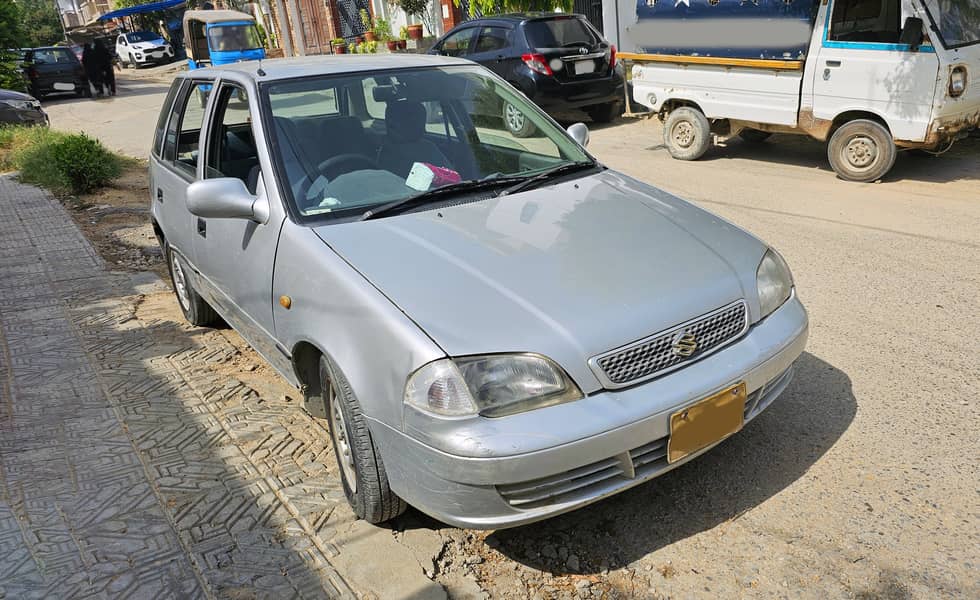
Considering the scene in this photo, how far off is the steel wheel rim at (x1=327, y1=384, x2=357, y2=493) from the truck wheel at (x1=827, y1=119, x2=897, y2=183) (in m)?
6.34

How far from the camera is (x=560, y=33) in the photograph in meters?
11.1

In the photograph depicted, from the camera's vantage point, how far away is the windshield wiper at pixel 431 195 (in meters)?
3.16

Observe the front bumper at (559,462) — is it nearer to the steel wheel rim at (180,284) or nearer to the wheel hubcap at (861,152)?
the steel wheel rim at (180,284)

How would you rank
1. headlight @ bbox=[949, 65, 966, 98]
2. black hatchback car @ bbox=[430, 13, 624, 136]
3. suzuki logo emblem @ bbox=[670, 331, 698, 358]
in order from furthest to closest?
black hatchback car @ bbox=[430, 13, 624, 136]
headlight @ bbox=[949, 65, 966, 98]
suzuki logo emblem @ bbox=[670, 331, 698, 358]

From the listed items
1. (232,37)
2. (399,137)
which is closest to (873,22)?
(399,137)

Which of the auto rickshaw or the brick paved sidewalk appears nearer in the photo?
the brick paved sidewalk

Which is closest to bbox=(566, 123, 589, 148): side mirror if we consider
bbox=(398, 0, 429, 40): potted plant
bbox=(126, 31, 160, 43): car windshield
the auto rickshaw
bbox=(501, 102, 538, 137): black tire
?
bbox=(501, 102, 538, 137): black tire

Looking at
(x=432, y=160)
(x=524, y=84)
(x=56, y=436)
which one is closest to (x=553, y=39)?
(x=524, y=84)

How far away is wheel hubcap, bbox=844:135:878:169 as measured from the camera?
24.0 feet

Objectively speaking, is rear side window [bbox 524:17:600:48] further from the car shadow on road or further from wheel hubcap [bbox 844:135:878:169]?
the car shadow on road

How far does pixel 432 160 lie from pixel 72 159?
27.4 feet

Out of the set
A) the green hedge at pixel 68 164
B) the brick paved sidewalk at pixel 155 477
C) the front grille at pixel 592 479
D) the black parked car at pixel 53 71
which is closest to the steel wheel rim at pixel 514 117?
the brick paved sidewalk at pixel 155 477

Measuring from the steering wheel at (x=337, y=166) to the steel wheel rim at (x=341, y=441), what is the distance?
3.02ft

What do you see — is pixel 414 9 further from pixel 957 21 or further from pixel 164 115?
pixel 164 115
